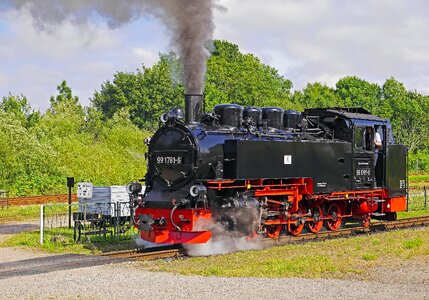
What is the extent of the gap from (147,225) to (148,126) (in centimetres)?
5751

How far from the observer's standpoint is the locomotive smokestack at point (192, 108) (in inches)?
629

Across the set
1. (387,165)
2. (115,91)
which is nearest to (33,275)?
(387,165)

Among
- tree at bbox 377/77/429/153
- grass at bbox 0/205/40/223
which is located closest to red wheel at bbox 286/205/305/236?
grass at bbox 0/205/40/223

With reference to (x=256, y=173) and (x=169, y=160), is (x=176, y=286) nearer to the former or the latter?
(x=169, y=160)

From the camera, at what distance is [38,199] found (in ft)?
103

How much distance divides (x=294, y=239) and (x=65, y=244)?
20.5 ft

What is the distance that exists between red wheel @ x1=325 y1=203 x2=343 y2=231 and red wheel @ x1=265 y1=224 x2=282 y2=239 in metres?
2.48

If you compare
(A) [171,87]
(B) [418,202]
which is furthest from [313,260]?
(A) [171,87]

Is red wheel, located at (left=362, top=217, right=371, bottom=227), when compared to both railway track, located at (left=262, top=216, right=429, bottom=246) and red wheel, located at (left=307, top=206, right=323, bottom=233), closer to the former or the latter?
→ railway track, located at (left=262, top=216, right=429, bottom=246)

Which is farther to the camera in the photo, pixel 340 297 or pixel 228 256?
pixel 228 256

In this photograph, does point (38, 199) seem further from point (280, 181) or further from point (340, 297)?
point (340, 297)

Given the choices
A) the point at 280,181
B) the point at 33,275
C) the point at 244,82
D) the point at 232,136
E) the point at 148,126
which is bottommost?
the point at 33,275

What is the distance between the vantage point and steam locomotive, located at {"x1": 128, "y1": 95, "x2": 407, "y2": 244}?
49.2 ft

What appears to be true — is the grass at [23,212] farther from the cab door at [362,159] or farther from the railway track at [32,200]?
the cab door at [362,159]
